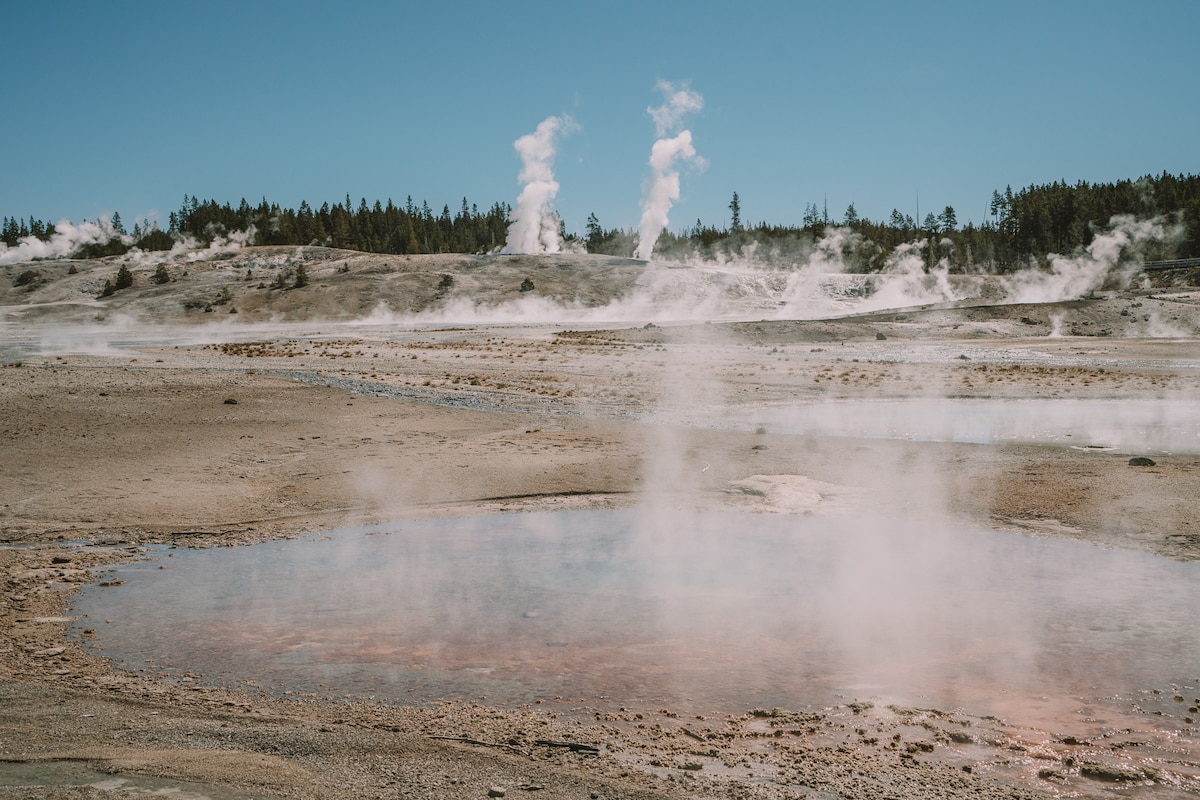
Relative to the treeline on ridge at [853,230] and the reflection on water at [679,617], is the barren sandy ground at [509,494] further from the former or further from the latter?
the treeline on ridge at [853,230]

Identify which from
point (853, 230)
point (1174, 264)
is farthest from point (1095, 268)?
point (853, 230)

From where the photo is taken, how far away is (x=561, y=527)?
401 inches

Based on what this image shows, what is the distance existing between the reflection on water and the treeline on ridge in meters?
96.4

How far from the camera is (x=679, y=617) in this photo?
718cm

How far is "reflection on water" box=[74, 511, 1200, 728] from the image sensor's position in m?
5.85

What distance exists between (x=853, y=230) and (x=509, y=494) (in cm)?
13269

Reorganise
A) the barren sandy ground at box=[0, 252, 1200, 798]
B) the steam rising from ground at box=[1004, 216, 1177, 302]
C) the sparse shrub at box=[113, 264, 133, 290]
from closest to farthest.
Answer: the barren sandy ground at box=[0, 252, 1200, 798]
the steam rising from ground at box=[1004, 216, 1177, 302]
the sparse shrub at box=[113, 264, 133, 290]

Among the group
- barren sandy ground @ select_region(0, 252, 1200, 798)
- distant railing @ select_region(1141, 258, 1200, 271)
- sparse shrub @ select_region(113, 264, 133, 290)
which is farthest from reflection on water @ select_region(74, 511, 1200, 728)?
sparse shrub @ select_region(113, 264, 133, 290)

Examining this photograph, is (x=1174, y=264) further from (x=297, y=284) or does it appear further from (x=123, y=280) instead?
(x=123, y=280)

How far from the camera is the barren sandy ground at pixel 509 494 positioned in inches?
181

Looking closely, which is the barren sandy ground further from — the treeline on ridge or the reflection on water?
the treeline on ridge

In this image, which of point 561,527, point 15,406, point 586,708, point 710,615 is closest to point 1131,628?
point 710,615

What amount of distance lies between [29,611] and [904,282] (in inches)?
2927

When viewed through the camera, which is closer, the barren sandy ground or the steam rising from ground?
the barren sandy ground
